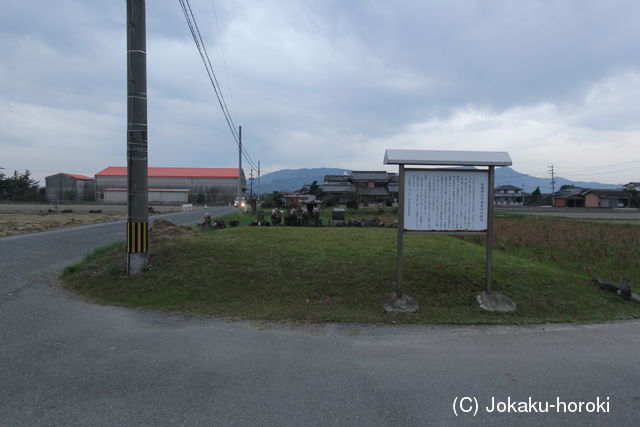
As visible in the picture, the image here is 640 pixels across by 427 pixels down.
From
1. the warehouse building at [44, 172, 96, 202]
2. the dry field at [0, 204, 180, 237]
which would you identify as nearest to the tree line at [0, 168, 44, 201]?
the warehouse building at [44, 172, 96, 202]

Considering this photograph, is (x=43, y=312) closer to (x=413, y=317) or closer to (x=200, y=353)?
(x=200, y=353)

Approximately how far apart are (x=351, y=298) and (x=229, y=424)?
3.26 m

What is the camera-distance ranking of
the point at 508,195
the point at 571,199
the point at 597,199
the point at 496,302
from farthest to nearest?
the point at 508,195 → the point at 571,199 → the point at 597,199 → the point at 496,302

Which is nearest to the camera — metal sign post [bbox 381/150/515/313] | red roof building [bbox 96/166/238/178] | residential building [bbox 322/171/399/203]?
metal sign post [bbox 381/150/515/313]

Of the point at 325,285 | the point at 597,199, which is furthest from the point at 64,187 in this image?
the point at 597,199

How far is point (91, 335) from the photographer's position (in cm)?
426

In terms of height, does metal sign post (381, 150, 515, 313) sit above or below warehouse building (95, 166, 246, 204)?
below

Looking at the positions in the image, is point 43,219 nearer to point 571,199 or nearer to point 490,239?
point 490,239

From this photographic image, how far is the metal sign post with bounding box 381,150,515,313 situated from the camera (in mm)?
5461

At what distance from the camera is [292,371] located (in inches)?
133

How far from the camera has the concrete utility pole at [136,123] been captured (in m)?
6.74

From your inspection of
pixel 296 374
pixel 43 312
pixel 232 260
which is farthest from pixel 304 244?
pixel 296 374

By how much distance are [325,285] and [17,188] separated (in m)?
84.5

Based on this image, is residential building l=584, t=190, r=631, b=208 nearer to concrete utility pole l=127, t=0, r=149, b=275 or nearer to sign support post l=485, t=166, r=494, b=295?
sign support post l=485, t=166, r=494, b=295
